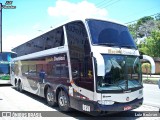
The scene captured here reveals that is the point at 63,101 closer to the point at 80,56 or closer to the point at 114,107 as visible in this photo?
the point at 80,56

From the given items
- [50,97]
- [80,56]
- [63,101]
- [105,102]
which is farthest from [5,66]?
[105,102]

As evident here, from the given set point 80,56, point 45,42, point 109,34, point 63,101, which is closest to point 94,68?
point 80,56

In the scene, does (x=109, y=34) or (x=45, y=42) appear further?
(x=45, y=42)

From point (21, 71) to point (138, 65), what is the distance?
10.1 m

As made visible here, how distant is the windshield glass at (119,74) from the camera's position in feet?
25.6

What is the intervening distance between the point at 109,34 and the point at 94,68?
5.13ft

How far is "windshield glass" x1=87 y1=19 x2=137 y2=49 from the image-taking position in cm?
826

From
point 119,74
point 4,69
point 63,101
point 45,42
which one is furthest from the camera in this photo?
point 4,69

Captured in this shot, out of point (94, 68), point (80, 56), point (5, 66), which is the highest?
point (80, 56)

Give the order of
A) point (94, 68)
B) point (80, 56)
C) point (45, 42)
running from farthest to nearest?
point (45, 42)
point (80, 56)
point (94, 68)

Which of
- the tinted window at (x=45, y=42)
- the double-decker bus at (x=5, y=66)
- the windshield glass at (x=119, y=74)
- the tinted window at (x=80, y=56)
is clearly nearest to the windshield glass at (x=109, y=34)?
the tinted window at (x=80, y=56)

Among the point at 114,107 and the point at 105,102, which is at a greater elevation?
the point at 105,102

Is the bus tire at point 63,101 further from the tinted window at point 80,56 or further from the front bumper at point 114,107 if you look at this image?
the front bumper at point 114,107

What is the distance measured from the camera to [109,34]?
8594 millimetres
